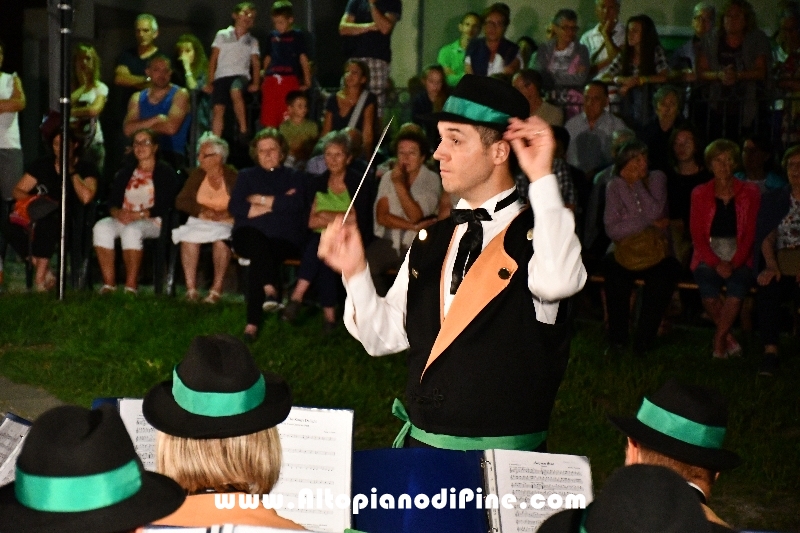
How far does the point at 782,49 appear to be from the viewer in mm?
11555

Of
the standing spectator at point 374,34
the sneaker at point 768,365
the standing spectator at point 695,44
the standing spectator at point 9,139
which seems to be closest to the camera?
the sneaker at point 768,365

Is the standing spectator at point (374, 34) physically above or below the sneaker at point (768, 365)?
above

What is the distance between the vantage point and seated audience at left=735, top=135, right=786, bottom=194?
10172mm

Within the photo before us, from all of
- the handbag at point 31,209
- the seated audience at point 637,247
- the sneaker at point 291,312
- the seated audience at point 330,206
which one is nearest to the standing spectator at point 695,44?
the seated audience at point 637,247

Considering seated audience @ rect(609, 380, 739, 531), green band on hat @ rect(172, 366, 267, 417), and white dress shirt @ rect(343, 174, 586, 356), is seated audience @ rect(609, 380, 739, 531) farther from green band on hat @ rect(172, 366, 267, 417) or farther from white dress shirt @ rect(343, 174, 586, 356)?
green band on hat @ rect(172, 366, 267, 417)

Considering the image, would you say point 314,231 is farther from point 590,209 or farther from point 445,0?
point 445,0

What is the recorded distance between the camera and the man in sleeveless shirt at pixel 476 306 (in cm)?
412

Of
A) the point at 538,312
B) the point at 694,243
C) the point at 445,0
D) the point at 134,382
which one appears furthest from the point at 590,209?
the point at 538,312

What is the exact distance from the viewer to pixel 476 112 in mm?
4211

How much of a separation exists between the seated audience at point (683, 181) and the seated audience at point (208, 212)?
374 centimetres

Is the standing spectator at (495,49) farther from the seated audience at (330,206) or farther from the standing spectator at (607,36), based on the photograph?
the seated audience at (330,206)

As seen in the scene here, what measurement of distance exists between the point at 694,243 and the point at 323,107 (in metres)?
4.76

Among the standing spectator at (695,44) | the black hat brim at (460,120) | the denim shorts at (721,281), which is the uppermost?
→ the standing spectator at (695,44)

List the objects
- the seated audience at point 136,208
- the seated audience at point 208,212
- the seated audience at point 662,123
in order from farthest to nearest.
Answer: the seated audience at point 136,208, the seated audience at point 208,212, the seated audience at point 662,123
